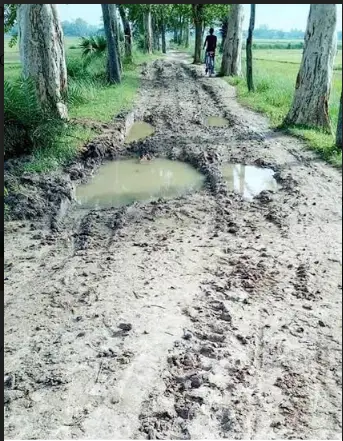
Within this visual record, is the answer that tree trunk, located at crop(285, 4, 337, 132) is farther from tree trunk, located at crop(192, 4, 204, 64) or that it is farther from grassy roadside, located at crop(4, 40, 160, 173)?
tree trunk, located at crop(192, 4, 204, 64)

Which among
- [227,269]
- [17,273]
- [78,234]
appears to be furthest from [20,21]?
[227,269]

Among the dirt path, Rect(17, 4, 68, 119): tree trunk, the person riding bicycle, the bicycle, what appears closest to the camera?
the dirt path

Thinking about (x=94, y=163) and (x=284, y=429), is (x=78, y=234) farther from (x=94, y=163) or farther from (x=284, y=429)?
(x=284, y=429)

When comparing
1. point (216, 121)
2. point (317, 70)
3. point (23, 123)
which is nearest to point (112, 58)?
point (216, 121)

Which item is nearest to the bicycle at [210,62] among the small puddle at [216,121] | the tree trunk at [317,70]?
the small puddle at [216,121]

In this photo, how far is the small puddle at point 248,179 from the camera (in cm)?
608

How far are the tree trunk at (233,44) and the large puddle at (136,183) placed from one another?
1258cm

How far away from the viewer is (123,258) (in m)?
4.27

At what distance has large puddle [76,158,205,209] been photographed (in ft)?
20.1

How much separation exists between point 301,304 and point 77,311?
1.67 m

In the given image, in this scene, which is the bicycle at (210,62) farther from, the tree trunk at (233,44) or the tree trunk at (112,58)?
the tree trunk at (112,58)

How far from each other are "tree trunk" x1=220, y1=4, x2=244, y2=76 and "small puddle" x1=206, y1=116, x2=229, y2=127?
9.04 m

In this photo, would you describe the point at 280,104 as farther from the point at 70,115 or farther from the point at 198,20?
the point at 198,20

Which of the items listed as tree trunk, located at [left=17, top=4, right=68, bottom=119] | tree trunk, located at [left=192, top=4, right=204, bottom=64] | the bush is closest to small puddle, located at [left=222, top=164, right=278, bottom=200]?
the bush
